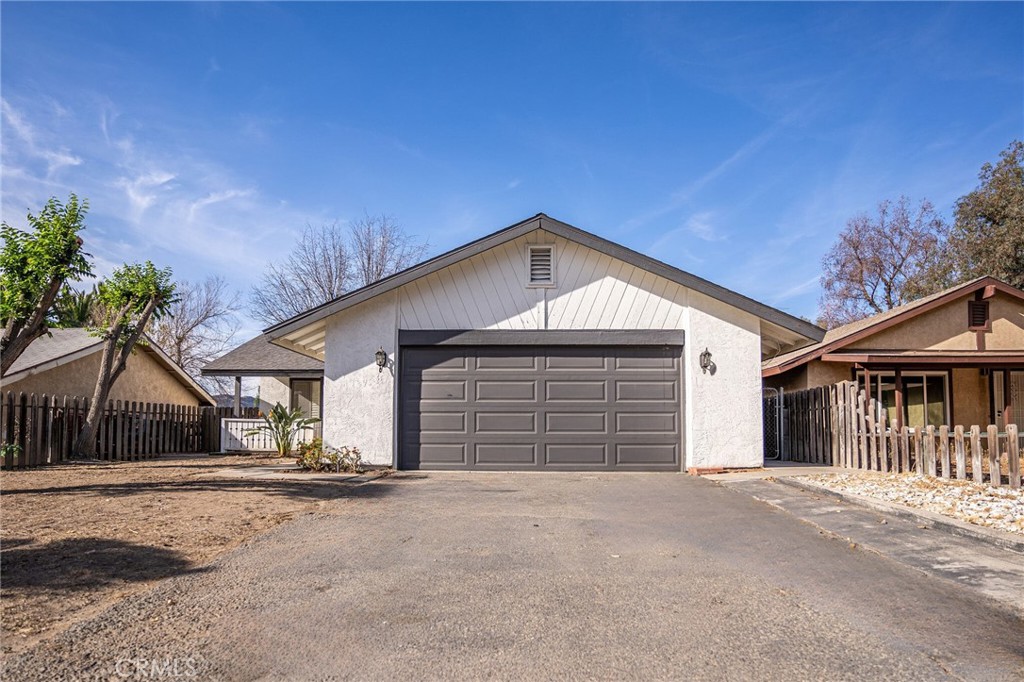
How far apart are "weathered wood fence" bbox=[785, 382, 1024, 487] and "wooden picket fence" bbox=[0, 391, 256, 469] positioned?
48.5ft

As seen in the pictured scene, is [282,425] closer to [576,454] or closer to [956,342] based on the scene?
[576,454]

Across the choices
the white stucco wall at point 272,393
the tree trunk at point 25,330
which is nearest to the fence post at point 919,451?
the tree trunk at point 25,330

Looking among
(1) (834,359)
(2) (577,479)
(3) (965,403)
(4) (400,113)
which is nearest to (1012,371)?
(3) (965,403)

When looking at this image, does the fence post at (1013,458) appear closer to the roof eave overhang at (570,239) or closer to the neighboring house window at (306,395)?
the roof eave overhang at (570,239)

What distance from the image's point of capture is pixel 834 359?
1770 centimetres

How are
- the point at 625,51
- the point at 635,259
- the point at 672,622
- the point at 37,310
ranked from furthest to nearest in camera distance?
the point at 625,51
the point at 635,259
the point at 37,310
the point at 672,622

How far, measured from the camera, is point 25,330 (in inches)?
386

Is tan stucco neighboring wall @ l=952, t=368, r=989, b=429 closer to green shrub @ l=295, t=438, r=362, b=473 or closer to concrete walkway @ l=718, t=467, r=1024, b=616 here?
concrete walkway @ l=718, t=467, r=1024, b=616

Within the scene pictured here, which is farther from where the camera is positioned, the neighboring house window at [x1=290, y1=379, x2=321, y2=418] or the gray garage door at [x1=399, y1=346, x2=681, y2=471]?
the neighboring house window at [x1=290, y1=379, x2=321, y2=418]

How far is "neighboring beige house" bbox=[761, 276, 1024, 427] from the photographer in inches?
730

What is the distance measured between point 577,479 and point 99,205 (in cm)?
872

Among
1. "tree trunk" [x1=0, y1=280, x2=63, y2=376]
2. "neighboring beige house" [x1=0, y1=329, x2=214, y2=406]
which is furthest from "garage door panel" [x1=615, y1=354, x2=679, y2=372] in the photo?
"neighboring beige house" [x1=0, y1=329, x2=214, y2=406]

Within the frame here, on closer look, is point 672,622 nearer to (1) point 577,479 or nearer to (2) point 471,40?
(1) point 577,479

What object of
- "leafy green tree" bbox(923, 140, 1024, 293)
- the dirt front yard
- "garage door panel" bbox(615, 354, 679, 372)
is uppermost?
"leafy green tree" bbox(923, 140, 1024, 293)
